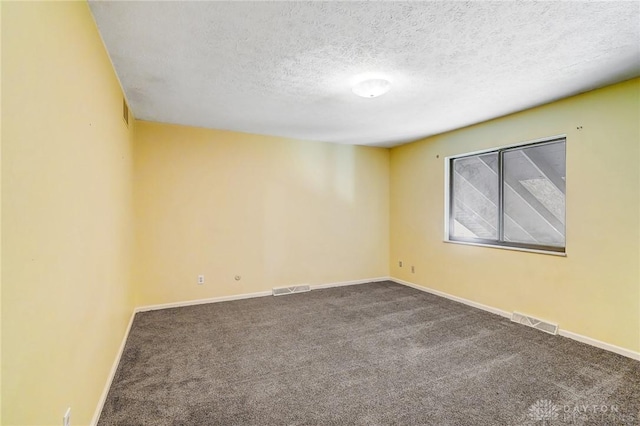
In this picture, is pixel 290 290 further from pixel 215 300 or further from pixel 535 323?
pixel 535 323

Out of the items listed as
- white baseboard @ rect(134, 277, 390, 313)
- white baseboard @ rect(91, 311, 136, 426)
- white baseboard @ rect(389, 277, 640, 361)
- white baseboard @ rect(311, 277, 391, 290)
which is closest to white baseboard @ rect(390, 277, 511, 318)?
white baseboard @ rect(389, 277, 640, 361)

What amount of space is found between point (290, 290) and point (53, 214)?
3.77 m

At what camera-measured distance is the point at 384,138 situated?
4902 mm

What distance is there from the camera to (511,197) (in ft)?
12.6

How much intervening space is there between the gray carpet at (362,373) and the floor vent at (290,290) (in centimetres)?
93

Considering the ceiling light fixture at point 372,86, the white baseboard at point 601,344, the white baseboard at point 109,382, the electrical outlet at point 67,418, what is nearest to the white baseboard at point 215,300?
the white baseboard at point 109,382

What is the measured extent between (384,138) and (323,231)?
1816 mm

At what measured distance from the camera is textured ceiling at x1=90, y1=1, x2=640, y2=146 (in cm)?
180

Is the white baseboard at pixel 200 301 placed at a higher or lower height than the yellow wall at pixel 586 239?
lower

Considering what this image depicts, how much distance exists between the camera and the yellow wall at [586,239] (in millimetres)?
2684

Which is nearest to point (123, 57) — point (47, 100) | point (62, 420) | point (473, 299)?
point (47, 100)

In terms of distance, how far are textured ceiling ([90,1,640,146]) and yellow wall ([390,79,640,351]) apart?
0.26 meters

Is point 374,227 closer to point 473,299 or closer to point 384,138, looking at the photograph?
point 384,138

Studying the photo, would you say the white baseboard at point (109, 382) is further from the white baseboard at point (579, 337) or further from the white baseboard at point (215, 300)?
the white baseboard at point (579, 337)
